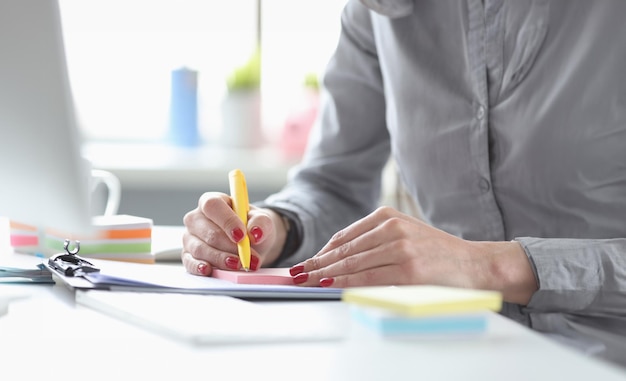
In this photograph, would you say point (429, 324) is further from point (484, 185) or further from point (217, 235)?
point (484, 185)

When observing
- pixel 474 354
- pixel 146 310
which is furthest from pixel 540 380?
pixel 146 310

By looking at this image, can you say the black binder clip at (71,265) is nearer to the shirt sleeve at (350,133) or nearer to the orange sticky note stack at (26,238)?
the orange sticky note stack at (26,238)

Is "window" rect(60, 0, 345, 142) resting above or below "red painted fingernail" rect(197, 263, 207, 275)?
above

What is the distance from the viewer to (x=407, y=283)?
35.3 inches

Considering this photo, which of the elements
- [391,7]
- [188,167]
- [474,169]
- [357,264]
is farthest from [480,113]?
[188,167]

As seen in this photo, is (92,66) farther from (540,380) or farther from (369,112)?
(540,380)

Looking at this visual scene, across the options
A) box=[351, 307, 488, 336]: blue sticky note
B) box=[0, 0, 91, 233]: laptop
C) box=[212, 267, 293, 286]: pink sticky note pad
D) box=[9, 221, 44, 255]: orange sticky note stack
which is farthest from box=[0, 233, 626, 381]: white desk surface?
box=[9, 221, 44, 255]: orange sticky note stack

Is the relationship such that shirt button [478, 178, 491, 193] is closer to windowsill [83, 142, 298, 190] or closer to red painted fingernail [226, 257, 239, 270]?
red painted fingernail [226, 257, 239, 270]

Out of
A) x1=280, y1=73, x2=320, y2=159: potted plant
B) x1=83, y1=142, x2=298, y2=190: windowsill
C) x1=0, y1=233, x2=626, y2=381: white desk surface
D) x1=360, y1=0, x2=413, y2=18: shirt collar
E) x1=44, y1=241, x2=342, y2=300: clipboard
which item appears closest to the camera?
x1=0, y1=233, x2=626, y2=381: white desk surface

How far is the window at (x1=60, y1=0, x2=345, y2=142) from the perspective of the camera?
3.30 metres

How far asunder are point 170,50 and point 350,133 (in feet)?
6.15

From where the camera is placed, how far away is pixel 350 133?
1591 millimetres

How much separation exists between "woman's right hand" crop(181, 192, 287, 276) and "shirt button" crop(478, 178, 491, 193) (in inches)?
13.4

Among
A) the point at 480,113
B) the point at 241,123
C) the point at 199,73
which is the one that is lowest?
the point at 480,113
